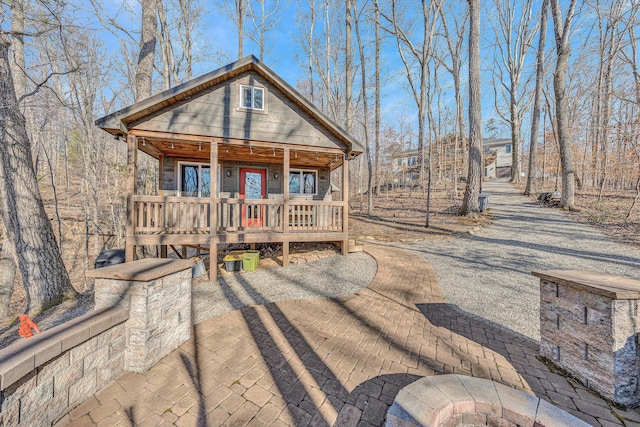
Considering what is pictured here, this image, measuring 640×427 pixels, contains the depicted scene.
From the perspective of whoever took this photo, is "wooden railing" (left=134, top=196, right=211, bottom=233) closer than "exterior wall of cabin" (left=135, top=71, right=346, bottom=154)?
Yes

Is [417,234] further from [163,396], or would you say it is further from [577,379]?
[163,396]

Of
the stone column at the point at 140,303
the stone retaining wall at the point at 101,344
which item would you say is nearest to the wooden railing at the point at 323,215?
the stone retaining wall at the point at 101,344

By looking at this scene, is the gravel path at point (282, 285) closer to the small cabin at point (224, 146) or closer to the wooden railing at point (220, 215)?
the small cabin at point (224, 146)

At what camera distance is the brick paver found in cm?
210

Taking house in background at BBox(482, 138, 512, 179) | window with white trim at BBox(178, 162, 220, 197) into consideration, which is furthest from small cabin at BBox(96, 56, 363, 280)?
house in background at BBox(482, 138, 512, 179)

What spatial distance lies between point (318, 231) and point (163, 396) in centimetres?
517

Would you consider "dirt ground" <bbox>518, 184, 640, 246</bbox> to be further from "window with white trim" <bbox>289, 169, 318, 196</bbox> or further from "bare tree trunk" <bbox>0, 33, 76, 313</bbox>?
"bare tree trunk" <bbox>0, 33, 76, 313</bbox>

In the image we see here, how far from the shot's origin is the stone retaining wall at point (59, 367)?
66.1 inches

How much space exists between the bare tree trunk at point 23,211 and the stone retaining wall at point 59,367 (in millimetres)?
4638

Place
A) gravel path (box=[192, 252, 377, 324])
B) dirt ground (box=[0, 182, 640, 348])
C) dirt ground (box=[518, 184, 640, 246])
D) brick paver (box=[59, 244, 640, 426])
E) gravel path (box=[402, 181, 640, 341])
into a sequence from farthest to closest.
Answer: dirt ground (box=[518, 184, 640, 246]), dirt ground (box=[0, 182, 640, 348]), gravel path (box=[192, 252, 377, 324]), gravel path (box=[402, 181, 640, 341]), brick paver (box=[59, 244, 640, 426])

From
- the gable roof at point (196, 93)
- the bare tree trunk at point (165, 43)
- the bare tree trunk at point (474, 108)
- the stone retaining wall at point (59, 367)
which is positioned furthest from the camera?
the bare tree trunk at point (165, 43)

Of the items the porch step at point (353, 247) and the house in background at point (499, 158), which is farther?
the house in background at point (499, 158)

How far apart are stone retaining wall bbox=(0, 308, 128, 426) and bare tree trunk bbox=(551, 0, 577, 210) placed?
16.9 m

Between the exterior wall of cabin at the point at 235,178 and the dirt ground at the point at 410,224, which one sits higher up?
the exterior wall of cabin at the point at 235,178
